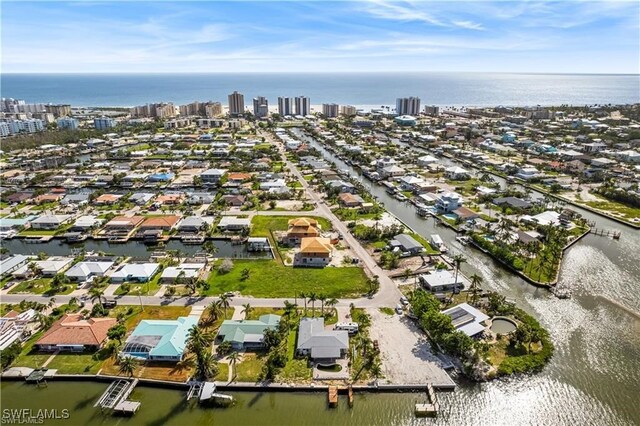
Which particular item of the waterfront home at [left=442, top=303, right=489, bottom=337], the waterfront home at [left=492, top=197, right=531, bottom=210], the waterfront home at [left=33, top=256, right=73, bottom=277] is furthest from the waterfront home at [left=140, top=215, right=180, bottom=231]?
the waterfront home at [left=492, top=197, right=531, bottom=210]

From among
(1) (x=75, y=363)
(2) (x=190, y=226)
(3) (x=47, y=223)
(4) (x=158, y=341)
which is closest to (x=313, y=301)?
(4) (x=158, y=341)

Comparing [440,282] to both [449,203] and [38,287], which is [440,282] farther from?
[38,287]

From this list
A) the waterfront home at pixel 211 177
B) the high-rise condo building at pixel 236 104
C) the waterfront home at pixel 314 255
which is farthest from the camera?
the high-rise condo building at pixel 236 104

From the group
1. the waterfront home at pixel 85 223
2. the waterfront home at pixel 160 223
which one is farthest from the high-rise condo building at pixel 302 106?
the waterfront home at pixel 85 223

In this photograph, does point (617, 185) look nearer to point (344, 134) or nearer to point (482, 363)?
point (482, 363)

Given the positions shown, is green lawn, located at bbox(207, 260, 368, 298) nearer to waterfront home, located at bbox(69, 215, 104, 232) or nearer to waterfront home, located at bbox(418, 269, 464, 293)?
waterfront home, located at bbox(418, 269, 464, 293)

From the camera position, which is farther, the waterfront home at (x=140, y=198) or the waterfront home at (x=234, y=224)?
the waterfront home at (x=140, y=198)

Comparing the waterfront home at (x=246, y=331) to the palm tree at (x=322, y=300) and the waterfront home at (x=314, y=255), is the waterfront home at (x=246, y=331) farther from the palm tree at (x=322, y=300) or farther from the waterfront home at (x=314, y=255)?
the waterfront home at (x=314, y=255)
